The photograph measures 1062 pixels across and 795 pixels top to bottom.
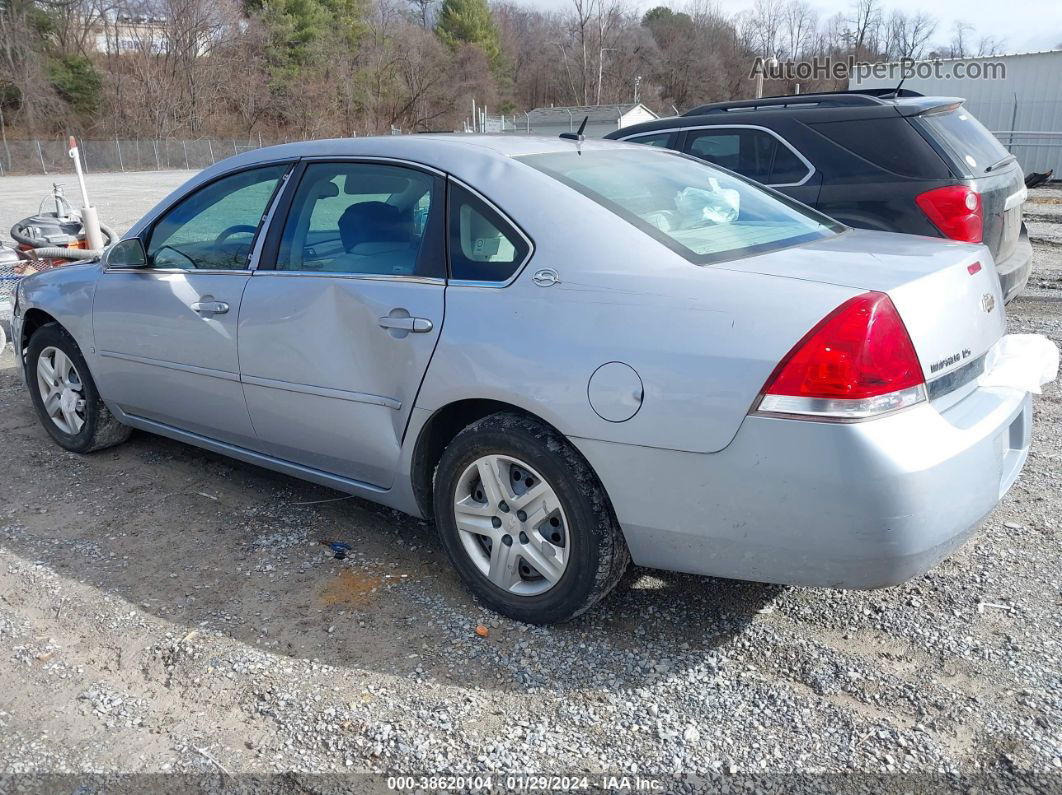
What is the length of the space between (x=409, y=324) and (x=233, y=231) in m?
1.32

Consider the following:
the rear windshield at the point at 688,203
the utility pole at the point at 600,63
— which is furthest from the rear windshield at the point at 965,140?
the utility pole at the point at 600,63

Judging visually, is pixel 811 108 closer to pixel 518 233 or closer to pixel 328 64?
pixel 518 233

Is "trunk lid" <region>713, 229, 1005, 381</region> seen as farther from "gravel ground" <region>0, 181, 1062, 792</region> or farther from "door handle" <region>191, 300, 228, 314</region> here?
"door handle" <region>191, 300, 228, 314</region>

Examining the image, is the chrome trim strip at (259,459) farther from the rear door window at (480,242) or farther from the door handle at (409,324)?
the rear door window at (480,242)

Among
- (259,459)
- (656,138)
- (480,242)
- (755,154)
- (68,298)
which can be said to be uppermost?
(656,138)

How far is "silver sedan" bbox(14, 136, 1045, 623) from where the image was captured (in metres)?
2.36

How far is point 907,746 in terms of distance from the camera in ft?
7.80

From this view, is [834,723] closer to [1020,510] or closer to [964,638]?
[964,638]

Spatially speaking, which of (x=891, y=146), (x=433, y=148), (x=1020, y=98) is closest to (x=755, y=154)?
(x=891, y=146)

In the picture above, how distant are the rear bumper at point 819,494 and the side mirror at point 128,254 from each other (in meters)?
2.62

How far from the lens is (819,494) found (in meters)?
2.33

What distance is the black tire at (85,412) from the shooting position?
15.1 ft

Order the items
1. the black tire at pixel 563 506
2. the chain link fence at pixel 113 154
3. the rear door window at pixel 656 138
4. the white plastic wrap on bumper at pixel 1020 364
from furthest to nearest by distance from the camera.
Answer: the chain link fence at pixel 113 154 < the rear door window at pixel 656 138 < the white plastic wrap on bumper at pixel 1020 364 < the black tire at pixel 563 506

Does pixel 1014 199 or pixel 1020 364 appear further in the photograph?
pixel 1014 199
